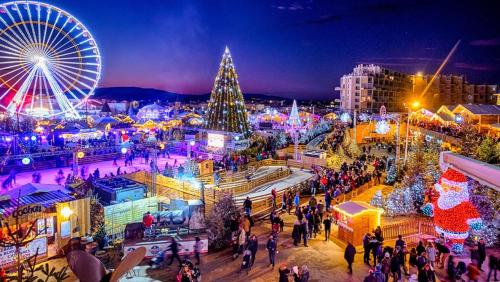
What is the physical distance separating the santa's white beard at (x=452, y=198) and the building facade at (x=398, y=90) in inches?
2769

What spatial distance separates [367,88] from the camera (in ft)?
265

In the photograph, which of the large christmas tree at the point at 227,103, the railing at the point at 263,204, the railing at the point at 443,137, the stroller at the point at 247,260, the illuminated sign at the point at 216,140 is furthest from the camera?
the large christmas tree at the point at 227,103

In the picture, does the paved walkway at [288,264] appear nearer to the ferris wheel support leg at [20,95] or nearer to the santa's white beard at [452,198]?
the santa's white beard at [452,198]

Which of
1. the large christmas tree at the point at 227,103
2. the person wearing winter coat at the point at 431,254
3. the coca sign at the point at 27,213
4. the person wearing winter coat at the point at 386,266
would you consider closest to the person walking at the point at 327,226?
the person wearing winter coat at the point at 386,266

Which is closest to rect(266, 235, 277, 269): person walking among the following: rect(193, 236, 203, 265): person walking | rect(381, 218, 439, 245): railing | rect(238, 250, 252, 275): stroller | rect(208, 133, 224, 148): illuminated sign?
rect(238, 250, 252, 275): stroller

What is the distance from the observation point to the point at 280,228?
13.0 meters

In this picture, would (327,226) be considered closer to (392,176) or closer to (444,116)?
(392,176)

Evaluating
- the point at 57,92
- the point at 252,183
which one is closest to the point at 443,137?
the point at 252,183

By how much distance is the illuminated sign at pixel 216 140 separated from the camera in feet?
100

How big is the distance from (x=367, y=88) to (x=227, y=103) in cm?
5636

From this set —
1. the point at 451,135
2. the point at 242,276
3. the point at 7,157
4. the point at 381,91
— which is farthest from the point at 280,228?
the point at 381,91

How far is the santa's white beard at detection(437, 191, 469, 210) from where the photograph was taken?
1062 centimetres

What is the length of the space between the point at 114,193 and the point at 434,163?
1302 cm

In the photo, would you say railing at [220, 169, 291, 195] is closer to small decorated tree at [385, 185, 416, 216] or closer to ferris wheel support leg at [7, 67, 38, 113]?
small decorated tree at [385, 185, 416, 216]
